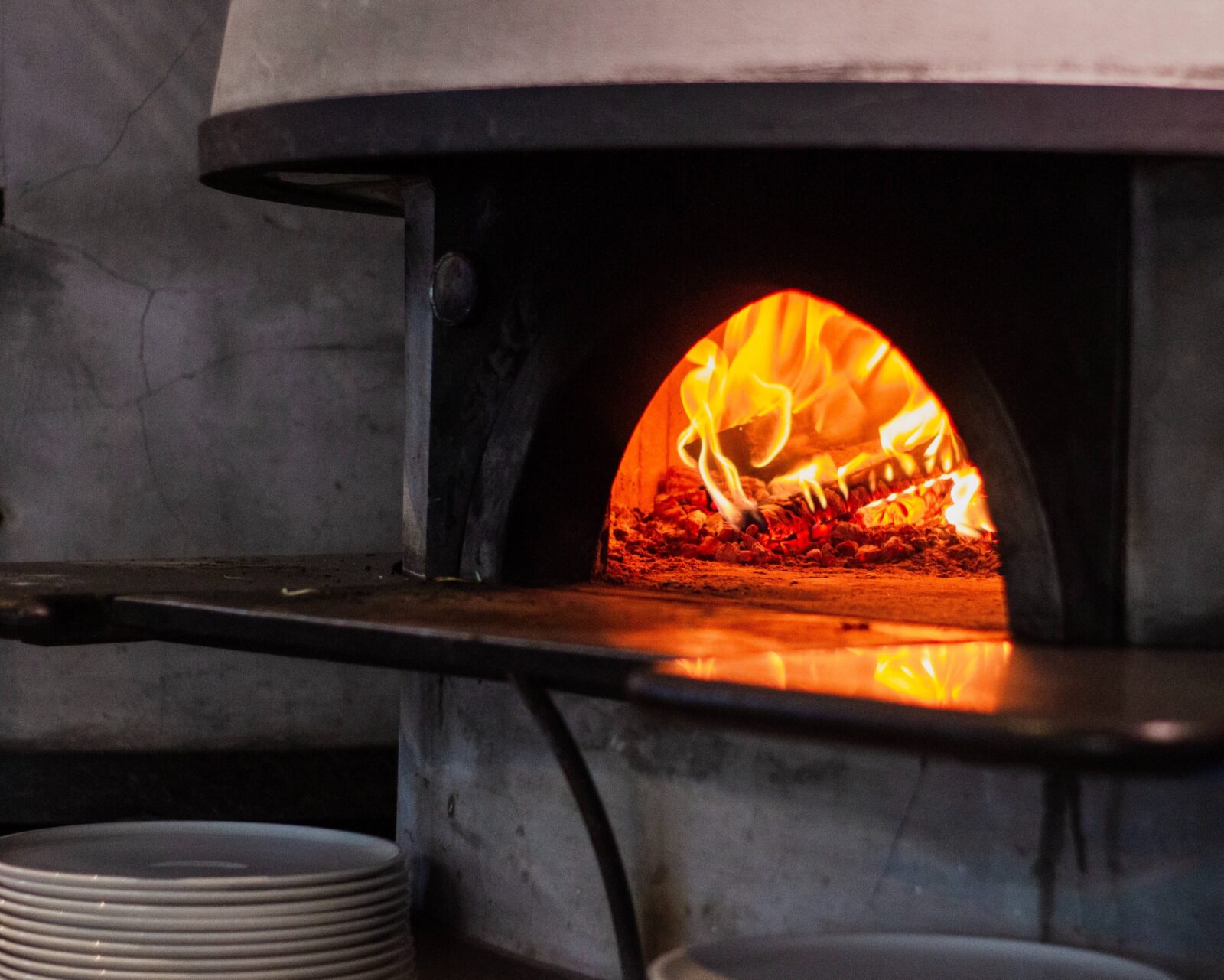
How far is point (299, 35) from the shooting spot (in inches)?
78.0

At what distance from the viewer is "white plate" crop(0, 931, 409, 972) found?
1902 mm

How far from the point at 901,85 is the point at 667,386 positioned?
1.05m

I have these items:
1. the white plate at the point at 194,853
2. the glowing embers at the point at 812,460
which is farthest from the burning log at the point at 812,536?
the white plate at the point at 194,853

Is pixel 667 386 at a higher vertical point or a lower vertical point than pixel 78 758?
higher

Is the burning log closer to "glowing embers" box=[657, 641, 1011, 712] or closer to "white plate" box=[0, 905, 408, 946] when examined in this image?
"white plate" box=[0, 905, 408, 946]

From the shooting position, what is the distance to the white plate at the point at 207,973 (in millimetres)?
1899

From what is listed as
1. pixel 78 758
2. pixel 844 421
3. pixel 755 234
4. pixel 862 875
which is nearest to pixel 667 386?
pixel 844 421

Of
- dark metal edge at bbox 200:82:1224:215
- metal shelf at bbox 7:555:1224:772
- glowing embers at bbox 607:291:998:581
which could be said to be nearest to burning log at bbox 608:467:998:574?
glowing embers at bbox 607:291:998:581

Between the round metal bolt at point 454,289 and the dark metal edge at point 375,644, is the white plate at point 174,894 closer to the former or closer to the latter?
the dark metal edge at point 375,644

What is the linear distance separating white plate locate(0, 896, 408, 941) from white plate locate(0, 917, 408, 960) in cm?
1

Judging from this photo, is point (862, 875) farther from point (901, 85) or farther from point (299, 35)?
point (299, 35)

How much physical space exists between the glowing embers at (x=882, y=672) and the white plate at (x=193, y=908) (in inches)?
26.6

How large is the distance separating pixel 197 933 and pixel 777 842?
0.61 metres

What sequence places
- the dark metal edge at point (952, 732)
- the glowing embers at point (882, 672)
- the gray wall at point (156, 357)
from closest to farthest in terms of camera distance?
the dark metal edge at point (952, 732) → the glowing embers at point (882, 672) → the gray wall at point (156, 357)
